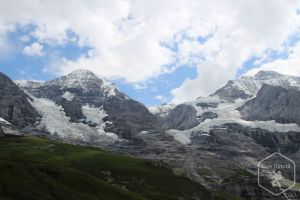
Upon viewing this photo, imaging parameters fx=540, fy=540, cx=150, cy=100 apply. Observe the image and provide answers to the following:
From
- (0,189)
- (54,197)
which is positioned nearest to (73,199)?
(54,197)

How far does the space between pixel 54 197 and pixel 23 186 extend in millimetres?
12309

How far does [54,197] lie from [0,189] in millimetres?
20008

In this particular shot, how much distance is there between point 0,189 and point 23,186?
476 inches

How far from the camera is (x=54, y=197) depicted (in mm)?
196875

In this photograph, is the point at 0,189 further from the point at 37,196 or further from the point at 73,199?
the point at 73,199

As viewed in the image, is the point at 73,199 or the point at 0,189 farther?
the point at 73,199

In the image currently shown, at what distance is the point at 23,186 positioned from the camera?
650 feet

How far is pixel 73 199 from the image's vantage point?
19988 cm

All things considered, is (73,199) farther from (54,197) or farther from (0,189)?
(0,189)

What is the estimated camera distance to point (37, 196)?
189875 millimetres

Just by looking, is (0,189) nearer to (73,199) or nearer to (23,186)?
(23,186)

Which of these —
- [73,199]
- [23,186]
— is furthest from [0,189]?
[73,199]
